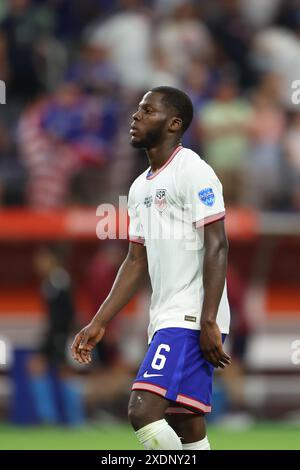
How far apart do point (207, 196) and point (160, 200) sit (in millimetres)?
302

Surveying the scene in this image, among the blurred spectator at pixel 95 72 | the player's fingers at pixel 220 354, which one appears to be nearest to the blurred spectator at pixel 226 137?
the blurred spectator at pixel 95 72

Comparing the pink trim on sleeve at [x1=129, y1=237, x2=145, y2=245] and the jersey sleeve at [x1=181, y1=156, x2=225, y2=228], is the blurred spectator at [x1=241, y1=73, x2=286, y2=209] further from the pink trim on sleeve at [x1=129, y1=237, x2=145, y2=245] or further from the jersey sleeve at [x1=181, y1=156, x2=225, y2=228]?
the jersey sleeve at [x1=181, y1=156, x2=225, y2=228]

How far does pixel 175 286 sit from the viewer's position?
671 centimetres

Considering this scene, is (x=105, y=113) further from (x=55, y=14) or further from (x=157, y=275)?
(x=157, y=275)

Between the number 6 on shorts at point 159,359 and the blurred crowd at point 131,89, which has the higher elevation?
the blurred crowd at point 131,89

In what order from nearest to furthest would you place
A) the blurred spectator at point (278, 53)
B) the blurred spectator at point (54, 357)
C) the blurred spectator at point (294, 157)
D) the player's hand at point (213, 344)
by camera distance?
the player's hand at point (213, 344)
the blurred spectator at point (54, 357)
the blurred spectator at point (294, 157)
the blurred spectator at point (278, 53)

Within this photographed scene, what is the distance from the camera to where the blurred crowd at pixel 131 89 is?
45.8ft

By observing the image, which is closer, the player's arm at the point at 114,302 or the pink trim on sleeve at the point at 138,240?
the player's arm at the point at 114,302

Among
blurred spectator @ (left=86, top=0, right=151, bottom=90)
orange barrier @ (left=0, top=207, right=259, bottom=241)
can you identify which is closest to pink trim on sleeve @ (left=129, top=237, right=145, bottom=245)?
orange barrier @ (left=0, top=207, right=259, bottom=241)

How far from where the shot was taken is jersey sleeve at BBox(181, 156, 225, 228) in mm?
6559

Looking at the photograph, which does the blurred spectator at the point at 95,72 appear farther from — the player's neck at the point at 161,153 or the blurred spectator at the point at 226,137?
the player's neck at the point at 161,153

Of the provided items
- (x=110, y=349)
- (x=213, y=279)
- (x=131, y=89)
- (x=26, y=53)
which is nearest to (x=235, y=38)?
(x=131, y=89)

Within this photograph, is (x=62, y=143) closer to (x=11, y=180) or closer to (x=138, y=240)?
(x=11, y=180)

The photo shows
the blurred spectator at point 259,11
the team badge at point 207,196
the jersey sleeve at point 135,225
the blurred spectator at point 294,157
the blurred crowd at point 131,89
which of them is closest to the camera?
the team badge at point 207,196
